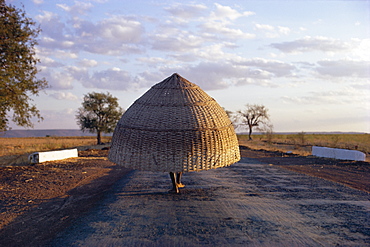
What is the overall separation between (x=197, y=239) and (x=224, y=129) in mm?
2952

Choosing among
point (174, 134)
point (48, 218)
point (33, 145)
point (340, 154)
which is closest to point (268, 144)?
point (340, 154)

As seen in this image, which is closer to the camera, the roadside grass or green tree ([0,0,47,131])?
green tree ([0,0,47,131])

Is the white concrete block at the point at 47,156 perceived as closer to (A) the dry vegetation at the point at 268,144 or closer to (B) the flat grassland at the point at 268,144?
(A) the dry vegetation at the point at 268,144

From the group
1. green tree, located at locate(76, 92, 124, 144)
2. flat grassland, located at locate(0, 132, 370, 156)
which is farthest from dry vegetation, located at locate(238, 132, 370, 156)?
green tree, located at locate(76, 92, 124, 144)

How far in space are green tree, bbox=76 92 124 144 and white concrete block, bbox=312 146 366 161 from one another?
26.7 meters

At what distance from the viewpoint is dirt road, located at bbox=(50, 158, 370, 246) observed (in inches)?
256

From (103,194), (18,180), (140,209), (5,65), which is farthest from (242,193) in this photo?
(5,65)

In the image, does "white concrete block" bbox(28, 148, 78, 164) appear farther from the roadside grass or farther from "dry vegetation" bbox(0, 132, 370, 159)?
the roadside grass

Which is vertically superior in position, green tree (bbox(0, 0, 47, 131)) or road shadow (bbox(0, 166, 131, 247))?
green tree (bbox(0, 0, 47, 131))

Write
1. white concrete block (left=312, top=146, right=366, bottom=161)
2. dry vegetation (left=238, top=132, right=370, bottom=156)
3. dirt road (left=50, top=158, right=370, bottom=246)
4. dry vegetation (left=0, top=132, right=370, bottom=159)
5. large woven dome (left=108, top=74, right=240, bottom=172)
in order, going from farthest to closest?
dry vegetation (left=238, top=132, right=370, bottom=156), dry vegetation (left=0, top=132, right=370, bottom=159), white concrete block (left=312, top=146, right=366, bottom=161), large woven dome (left=108, top=74, right=240, bottom=172), dirt road (left=50, top=158, right=370, bottom=246)

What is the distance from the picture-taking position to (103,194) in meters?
11.2

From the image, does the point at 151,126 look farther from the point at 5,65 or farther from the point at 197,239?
the point at 5,65

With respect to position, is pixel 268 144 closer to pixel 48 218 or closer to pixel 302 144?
pixel 302 144

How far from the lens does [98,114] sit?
44406 mm
